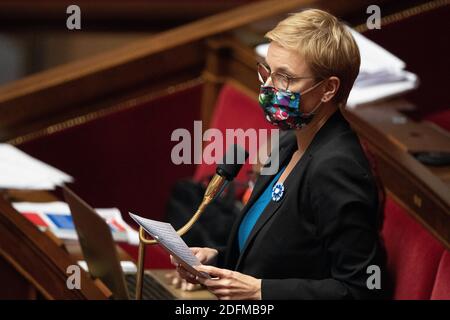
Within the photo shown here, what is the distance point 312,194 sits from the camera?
49.3 inches

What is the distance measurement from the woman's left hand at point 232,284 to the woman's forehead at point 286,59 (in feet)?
0.82

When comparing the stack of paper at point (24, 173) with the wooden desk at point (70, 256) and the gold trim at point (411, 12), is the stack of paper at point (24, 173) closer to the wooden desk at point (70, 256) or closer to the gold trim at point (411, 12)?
the wooden desk at point (70, 256)

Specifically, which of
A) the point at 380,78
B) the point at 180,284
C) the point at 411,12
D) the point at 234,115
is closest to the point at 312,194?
the point at 180,284

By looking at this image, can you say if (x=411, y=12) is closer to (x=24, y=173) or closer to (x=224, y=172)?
(x=24, y=173)

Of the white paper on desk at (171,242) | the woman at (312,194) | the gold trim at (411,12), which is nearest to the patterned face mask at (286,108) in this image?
the woman at (312,194)

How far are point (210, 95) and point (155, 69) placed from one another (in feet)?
0.44

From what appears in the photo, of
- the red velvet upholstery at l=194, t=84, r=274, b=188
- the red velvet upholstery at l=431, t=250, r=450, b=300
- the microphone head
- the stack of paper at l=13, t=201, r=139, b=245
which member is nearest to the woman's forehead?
the microphone head

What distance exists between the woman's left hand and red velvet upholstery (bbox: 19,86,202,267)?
1.01 metres

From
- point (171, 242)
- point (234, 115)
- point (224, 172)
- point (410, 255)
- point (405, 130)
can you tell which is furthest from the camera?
point (234, 115)

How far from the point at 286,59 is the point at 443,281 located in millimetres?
429
